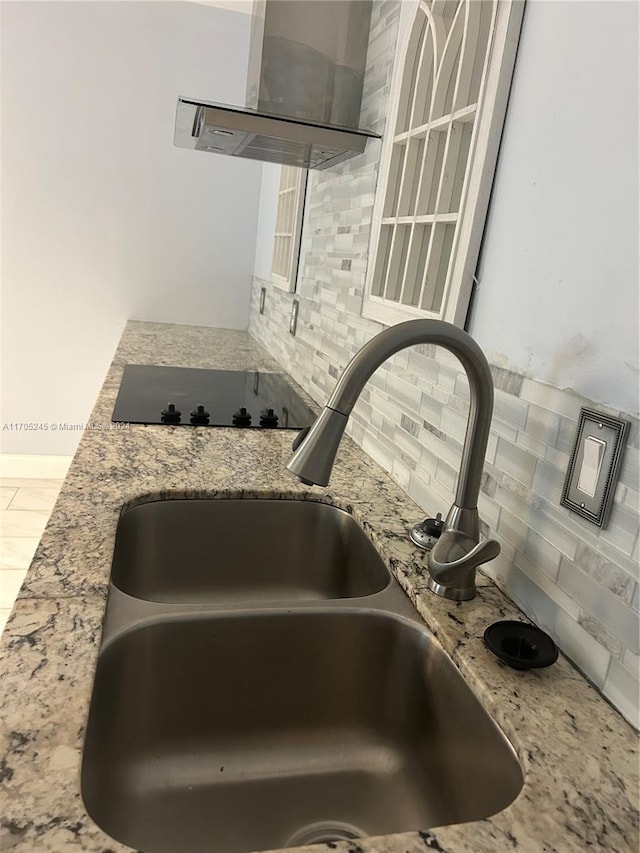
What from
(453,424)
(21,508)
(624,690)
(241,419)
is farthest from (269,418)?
(21,508)

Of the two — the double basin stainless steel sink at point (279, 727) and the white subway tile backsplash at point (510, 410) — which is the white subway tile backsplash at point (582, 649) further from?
the white subway tile backsplash at point (510, 410)

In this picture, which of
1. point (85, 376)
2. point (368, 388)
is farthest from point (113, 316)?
point (368, 388)

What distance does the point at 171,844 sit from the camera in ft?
2.36

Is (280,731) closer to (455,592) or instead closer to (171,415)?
(455,592)

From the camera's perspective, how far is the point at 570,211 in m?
0.80

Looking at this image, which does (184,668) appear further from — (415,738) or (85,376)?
(85,376)

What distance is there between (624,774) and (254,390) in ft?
5.42

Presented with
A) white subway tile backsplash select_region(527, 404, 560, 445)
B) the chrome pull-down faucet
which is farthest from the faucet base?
white subway tile backsplash select_region(527, 404, 560, 445)

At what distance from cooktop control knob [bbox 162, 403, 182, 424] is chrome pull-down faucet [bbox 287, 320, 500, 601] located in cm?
91

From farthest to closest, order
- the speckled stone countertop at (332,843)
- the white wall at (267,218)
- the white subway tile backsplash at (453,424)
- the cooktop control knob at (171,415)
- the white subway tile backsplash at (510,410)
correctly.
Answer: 1. the white wall at (267,218)
2. the cooktop control knob at (171,415)
3. the white subway tile backsplash at (453,424)
4. the white subway tile backsplash at (510,410)
5. the speckled stone countertop at (332,843)

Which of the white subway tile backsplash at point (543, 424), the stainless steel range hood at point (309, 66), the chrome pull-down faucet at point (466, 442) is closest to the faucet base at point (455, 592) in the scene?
the chrome pull-down faucet at point (466, 442)

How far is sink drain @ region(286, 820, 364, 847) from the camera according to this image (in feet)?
2.57

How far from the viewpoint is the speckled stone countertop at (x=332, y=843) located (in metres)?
0.52

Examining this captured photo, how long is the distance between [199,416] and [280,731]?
2.99 ft
